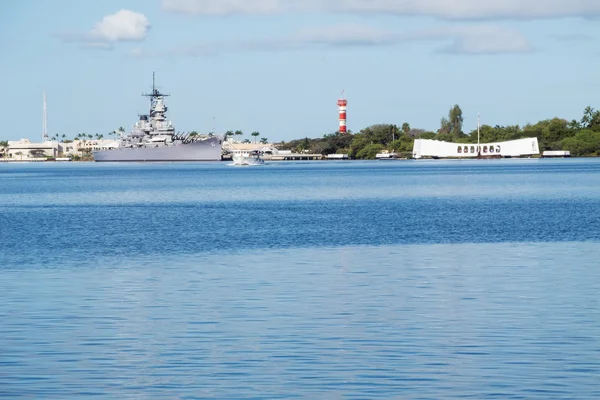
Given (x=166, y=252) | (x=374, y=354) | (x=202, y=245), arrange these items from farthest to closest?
(x=202, y=245) < (x=166, y=252) < (x=374, y=354)

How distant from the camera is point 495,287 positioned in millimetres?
30906

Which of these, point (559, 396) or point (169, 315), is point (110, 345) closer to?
point (169, 315)

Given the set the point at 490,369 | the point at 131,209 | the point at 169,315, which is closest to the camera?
the point at 490,369

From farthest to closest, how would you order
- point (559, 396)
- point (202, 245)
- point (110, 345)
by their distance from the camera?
point (202, 245)
point (110, 345)
point (559, 396)

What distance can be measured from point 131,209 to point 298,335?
5666 cm

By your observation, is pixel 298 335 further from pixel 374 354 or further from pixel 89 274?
pixel 89 274

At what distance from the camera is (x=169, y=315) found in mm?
26703

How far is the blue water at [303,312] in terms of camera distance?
63.3 ft

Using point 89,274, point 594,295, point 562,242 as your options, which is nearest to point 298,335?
point 594,295

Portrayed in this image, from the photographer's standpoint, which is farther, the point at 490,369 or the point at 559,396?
the point at 490,369

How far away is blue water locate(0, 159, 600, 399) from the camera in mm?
19297

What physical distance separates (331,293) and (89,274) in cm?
938

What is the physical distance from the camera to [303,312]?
2662cm

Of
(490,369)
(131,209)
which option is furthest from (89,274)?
(131,209)
